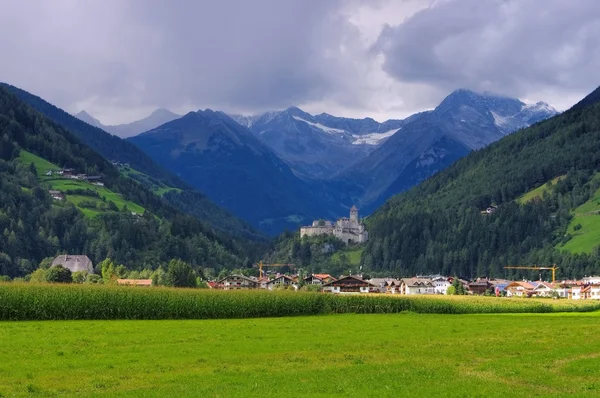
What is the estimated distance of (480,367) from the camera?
41.5 m

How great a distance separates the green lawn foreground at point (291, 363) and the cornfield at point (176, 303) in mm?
18181

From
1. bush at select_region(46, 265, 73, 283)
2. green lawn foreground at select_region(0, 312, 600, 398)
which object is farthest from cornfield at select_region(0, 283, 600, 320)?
bush at select_region(46, 265, 73, 283)

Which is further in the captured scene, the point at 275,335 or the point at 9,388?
the point at 275,335

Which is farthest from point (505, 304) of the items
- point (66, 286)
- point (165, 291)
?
point (66, 286)

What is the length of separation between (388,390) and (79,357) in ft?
63.1

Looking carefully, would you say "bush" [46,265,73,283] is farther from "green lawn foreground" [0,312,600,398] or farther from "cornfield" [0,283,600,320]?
"green lawn foreground" [0,312,600,398]

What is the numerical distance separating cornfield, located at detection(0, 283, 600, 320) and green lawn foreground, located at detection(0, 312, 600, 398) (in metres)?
18.2

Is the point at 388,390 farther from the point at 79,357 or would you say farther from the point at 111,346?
the point at 111,346

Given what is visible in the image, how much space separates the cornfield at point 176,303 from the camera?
272 ft

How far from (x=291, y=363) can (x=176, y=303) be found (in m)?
52.8

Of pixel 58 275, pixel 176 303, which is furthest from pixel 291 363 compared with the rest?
pixel 58 275

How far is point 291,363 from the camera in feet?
143

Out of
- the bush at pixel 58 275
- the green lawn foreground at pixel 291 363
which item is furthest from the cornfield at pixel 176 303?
the bush at pixel 58 275

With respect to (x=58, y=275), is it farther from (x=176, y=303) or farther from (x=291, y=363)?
(x=291, y=363)
